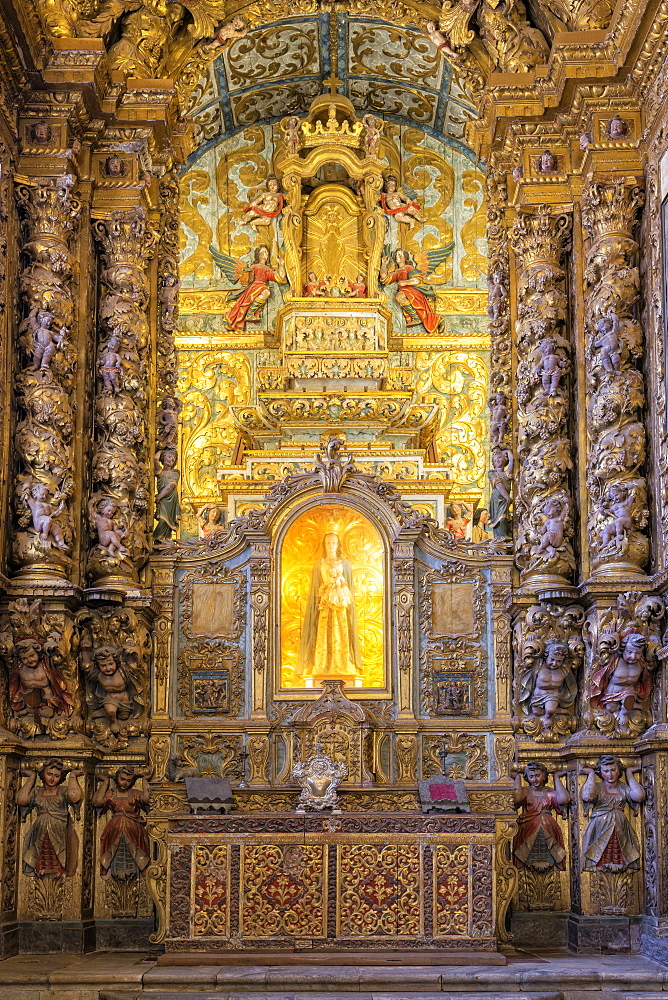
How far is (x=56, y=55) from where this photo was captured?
14664mm

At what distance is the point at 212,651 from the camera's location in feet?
48.1

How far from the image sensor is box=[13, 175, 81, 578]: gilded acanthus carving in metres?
13.9

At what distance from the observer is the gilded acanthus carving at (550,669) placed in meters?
14.1

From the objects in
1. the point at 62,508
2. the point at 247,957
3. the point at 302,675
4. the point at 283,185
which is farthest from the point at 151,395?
the point at 247,957

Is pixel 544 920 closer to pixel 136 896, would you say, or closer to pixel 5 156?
pixel 136 896

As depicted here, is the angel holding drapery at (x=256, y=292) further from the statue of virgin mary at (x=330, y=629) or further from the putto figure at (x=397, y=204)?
the statue of virgin mary at (x=330, y=629)

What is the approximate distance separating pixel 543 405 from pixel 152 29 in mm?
6075

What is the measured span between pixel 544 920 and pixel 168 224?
857cm

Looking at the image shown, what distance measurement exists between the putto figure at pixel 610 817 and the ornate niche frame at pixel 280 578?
226 cm

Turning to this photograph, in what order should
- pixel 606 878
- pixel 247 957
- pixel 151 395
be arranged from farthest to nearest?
pixel 151 395, pixel 606 878, pixel 247 957

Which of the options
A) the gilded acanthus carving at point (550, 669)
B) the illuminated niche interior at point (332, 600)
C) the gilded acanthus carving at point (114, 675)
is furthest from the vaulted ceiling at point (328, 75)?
the gilded acanthus carving at point (550, 669)

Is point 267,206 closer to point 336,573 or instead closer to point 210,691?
point 336,573

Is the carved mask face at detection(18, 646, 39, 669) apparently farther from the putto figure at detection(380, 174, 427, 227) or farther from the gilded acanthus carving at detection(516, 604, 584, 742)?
the putto figure at detection(380, 174, 427, 227)

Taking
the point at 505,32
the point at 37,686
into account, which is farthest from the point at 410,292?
the point at 37,686
